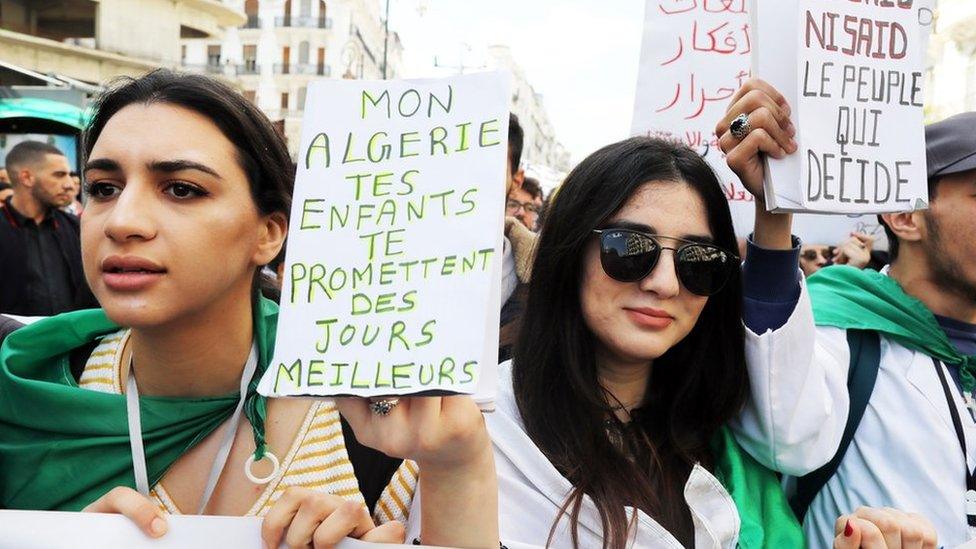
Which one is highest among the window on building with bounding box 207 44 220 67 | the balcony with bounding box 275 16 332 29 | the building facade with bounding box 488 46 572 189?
the balcony with bounding box 275 16 332 29

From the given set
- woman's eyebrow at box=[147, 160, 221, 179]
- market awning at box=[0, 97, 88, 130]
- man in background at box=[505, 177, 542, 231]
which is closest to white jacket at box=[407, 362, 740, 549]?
woman's eyebrow at box=[147, 160, 221, 179]

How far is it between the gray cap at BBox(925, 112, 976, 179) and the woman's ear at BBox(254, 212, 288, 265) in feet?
5.67

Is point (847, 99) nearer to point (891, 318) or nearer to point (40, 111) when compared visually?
point (891, 318)

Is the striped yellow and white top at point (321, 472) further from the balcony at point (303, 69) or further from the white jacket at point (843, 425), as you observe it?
the balcony at point (303, 69)

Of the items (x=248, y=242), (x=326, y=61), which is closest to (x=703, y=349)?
(x=248, y=242)

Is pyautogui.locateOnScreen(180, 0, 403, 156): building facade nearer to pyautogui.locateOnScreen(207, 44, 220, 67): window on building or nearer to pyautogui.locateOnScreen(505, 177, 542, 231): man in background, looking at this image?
pyautogui.locateOnScreen(207, 44, 220, 67): window on building

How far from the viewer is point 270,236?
198cm

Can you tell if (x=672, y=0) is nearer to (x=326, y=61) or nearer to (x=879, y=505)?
(x=879, y=505)

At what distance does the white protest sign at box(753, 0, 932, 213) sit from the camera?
2.00 m

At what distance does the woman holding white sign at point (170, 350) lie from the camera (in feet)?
5.62

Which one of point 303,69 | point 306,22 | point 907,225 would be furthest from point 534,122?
point 907,225

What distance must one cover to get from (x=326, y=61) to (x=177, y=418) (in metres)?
73.3

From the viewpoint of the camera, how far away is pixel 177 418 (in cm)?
179

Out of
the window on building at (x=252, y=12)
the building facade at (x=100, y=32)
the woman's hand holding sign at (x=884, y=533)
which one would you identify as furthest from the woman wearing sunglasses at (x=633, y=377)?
the window on building at (x=252, y=12)
